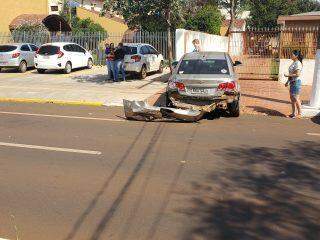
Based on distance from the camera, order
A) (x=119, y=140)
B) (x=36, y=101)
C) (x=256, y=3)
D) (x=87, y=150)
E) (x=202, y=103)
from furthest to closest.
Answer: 1. (x=256, y=3)
2. (x=36, y=101)
3. (x=202, y=103)
4. (x=119, y=140)
5. (x=87, y=150)

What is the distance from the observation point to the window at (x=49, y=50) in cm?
2266

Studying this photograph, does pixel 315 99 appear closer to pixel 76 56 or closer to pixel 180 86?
pixel 180 86

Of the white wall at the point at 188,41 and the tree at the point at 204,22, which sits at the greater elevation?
the tree at the point at 204,22

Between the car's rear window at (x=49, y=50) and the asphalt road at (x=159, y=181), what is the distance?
12.5 metres

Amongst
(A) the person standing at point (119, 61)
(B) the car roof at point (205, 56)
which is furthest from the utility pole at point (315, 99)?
(A) the person standing at point (119, 61)

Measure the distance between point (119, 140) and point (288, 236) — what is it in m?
4.92

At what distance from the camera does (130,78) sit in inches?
822

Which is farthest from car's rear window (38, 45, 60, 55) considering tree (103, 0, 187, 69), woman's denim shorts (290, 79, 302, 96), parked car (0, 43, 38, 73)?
woman's denim shorts (290, 79, 302, 96)

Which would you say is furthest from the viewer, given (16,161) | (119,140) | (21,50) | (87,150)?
(21,50)

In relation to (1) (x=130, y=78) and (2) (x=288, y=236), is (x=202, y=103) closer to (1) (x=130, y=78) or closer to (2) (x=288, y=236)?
(2) (x=288, y=236)

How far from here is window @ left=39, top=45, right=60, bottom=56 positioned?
2266 centimetres

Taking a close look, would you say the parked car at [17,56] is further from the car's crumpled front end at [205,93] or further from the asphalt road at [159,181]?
the car's crumpled front end at [205,93]

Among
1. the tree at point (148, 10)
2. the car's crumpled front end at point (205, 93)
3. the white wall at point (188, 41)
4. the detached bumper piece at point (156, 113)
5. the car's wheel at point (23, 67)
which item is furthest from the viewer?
the car's wheel at point (23, 67)

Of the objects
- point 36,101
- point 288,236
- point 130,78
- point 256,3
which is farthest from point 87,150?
point 256,3
